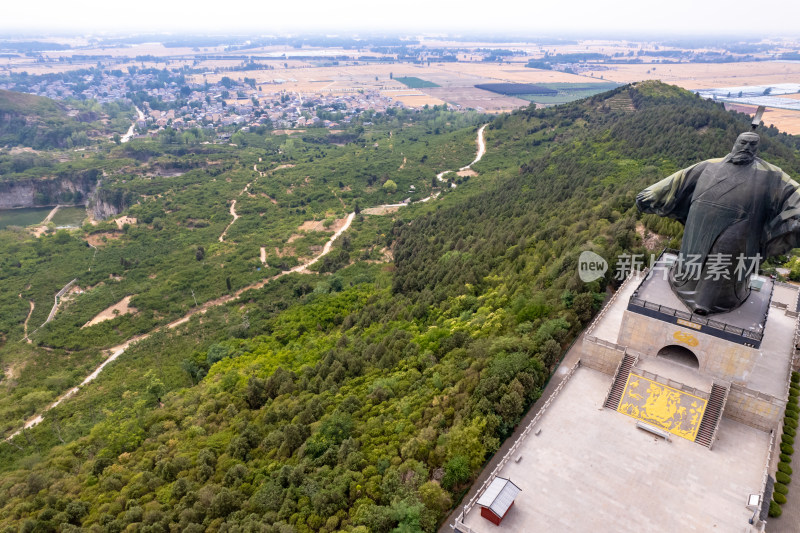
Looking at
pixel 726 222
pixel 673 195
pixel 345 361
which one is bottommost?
pixel 345 361

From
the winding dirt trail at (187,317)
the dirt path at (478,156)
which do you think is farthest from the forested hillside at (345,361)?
the dirt path at (478,156)

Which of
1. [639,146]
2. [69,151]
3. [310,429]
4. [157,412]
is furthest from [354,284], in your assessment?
[69,151]

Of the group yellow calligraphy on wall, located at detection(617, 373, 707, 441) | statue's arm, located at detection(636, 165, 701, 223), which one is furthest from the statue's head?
yellow calligraphy on wall, located at detection(617, 373, 707, 441)

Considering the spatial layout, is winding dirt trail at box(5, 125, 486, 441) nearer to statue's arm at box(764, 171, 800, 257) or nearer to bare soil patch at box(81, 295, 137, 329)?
bare soil patch at box(81, 295, 137, 329)

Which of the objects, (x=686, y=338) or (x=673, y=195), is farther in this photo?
(x=673, y=195)

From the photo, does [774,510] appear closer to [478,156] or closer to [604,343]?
[604,343]

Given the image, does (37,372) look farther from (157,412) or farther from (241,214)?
(241,214)

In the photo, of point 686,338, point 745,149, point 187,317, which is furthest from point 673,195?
point 187,317
